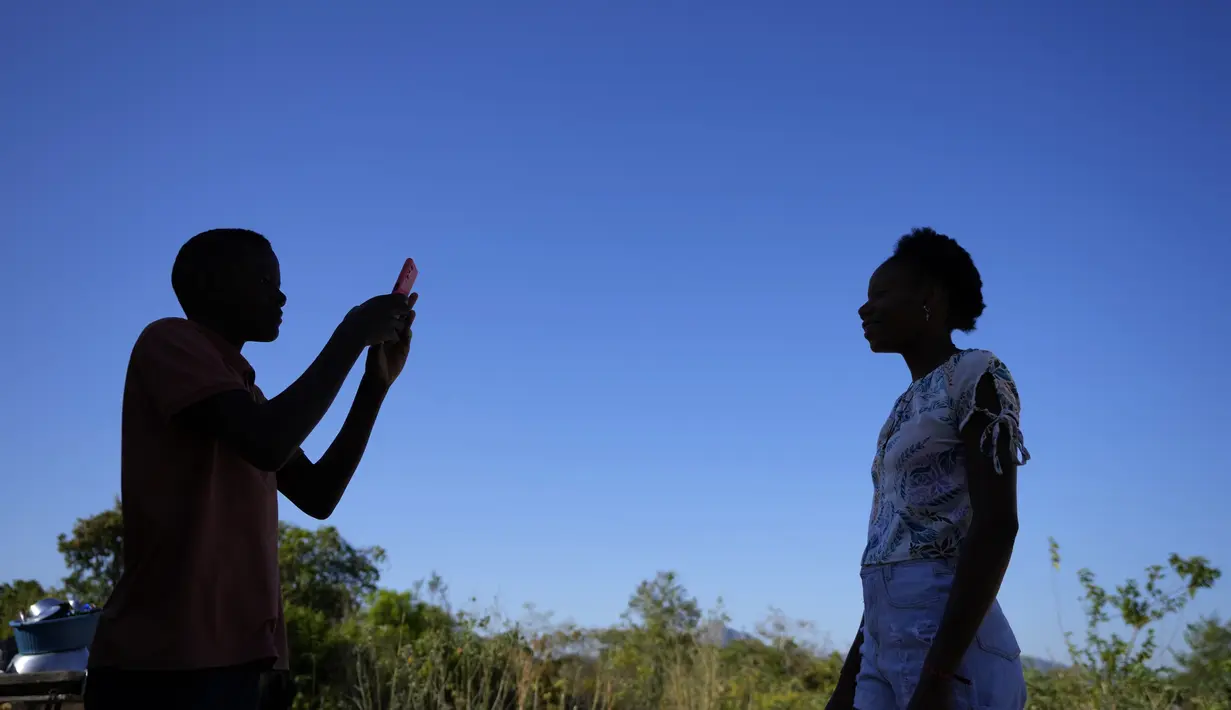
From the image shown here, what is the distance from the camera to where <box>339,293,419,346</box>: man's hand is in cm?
222

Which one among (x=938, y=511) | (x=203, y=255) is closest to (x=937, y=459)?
(x=938, y=511)

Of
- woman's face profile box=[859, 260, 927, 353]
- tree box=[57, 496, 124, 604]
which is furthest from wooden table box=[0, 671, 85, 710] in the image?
tree box=[57, 496, 124, 604]

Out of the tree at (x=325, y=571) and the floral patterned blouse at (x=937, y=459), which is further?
the tree at (x=325, y=571)

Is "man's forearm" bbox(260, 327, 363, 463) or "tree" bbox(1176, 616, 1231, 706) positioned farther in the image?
"tree" bbox(1176, 616, 1231, 706)

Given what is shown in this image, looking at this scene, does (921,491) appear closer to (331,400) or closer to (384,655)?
(331,400)

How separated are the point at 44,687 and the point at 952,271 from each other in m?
4.45

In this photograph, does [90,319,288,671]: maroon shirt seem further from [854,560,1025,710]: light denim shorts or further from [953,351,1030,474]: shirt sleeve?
[953,351,1030,474]: shirt sleeve

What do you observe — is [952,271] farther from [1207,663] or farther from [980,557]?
[1207,663]

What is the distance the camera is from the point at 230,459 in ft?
6.60

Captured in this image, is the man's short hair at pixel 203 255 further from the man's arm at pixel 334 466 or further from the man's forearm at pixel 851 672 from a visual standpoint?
the man's forearm at pixel 851 672

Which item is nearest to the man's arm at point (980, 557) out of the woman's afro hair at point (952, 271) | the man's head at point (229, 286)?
the woman's afro hair at point (952, 271)

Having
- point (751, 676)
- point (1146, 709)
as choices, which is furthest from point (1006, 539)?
point (751, 676)

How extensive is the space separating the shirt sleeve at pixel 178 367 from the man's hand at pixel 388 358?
0.49 metres

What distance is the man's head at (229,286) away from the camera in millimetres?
2229
